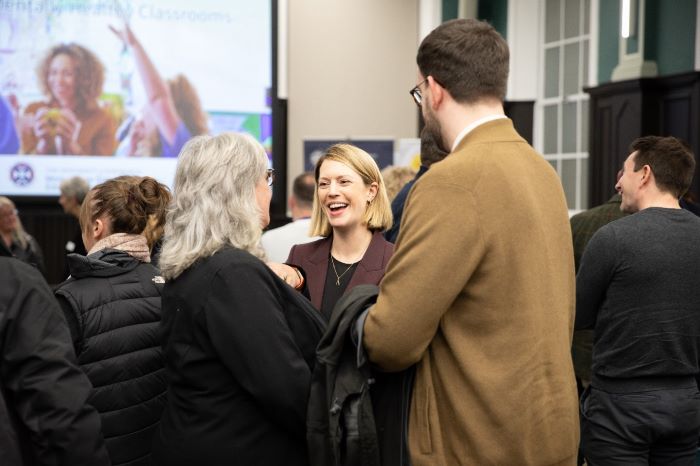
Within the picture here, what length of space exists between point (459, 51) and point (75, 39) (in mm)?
8671

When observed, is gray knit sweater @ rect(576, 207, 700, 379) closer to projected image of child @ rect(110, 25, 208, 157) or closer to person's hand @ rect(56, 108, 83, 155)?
projected image of child @ rect(110, 25, 208, 157)

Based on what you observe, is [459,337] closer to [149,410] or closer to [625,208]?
[149,410]

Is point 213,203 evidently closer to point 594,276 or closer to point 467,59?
point 467,59

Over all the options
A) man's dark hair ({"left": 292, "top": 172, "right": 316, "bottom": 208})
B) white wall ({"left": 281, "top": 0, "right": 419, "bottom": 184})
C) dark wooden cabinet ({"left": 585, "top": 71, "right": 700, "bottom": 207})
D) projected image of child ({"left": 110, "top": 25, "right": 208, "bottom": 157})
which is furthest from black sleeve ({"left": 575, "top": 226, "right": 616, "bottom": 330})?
white wall ({"left": 281, "top": 0, "right": 419, "bottom": 184})

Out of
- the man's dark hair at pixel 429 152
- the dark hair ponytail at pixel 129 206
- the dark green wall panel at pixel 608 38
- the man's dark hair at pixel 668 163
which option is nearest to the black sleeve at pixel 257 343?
the dark hair ponytail at pixel 129 206

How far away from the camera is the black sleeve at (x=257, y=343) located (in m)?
1.92

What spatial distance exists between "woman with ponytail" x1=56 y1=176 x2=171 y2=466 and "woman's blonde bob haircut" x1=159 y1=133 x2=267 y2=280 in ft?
1.28

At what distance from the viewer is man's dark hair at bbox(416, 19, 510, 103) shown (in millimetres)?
1776

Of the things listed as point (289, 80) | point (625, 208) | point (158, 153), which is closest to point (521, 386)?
point (625, 208)

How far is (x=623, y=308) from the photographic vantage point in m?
2.88

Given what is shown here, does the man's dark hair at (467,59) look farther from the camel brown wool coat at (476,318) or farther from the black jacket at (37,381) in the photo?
the black jacket at (37,381)

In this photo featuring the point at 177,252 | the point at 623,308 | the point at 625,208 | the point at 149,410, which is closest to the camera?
the point at 177,252

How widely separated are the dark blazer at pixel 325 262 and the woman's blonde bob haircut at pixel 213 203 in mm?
908

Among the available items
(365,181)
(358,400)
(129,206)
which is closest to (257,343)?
(358,400)
